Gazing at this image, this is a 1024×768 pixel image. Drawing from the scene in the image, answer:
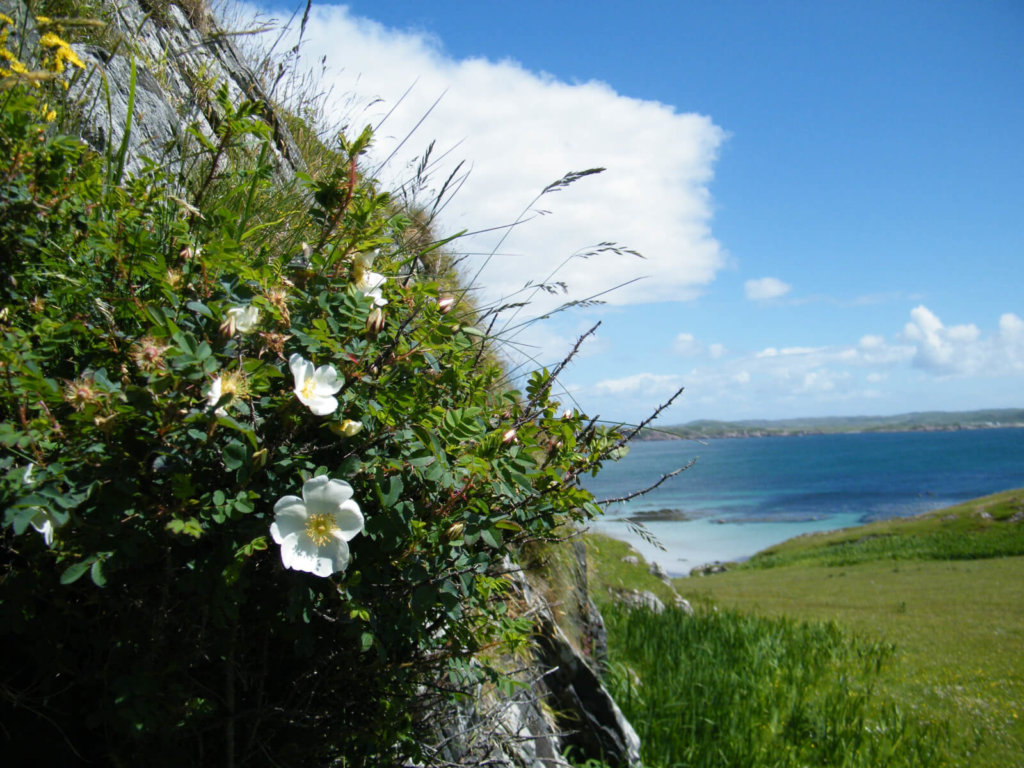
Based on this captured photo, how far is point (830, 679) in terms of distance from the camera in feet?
21.9

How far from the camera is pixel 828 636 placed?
8.18 meters

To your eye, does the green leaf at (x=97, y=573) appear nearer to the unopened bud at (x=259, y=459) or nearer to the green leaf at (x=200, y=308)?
the unopened bud at (x=259, y=459)

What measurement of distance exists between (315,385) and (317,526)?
27 cm

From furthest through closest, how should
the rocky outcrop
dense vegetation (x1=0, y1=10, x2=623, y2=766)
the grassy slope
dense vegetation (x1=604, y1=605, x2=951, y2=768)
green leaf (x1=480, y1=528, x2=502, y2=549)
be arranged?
the grassy slope → dense vegetation (x1=604, y1=605, x2=951, y2=768) → the rocky outcrop → green leaf (x1=480, y1=528, x2=502, y2=549) → dense vegetation (x1=0, y1=10, x2=623, y2=766)

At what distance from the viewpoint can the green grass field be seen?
4.53m

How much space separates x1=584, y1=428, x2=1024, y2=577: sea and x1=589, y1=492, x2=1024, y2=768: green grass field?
4.94 metres

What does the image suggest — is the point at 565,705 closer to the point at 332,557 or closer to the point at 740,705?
the point at 740,705

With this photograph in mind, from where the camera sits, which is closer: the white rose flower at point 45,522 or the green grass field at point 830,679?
the white rose flower at point 45,522

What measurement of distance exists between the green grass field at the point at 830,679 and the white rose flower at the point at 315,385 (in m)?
3.88

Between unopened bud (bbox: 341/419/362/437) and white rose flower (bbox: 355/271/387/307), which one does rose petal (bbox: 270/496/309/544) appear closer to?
unopened bud (bbox: 341/419/362/437)

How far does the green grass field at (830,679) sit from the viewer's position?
453cm

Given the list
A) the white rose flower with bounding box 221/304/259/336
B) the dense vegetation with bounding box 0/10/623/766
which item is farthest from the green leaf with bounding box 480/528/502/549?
the white rose flower with bounding box 221/304/259/336

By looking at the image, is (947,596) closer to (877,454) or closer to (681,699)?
(681,699)

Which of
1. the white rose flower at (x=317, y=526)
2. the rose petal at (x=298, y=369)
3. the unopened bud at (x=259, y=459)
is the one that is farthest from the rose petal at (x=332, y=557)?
the rose petal at (x=298, y=369)
